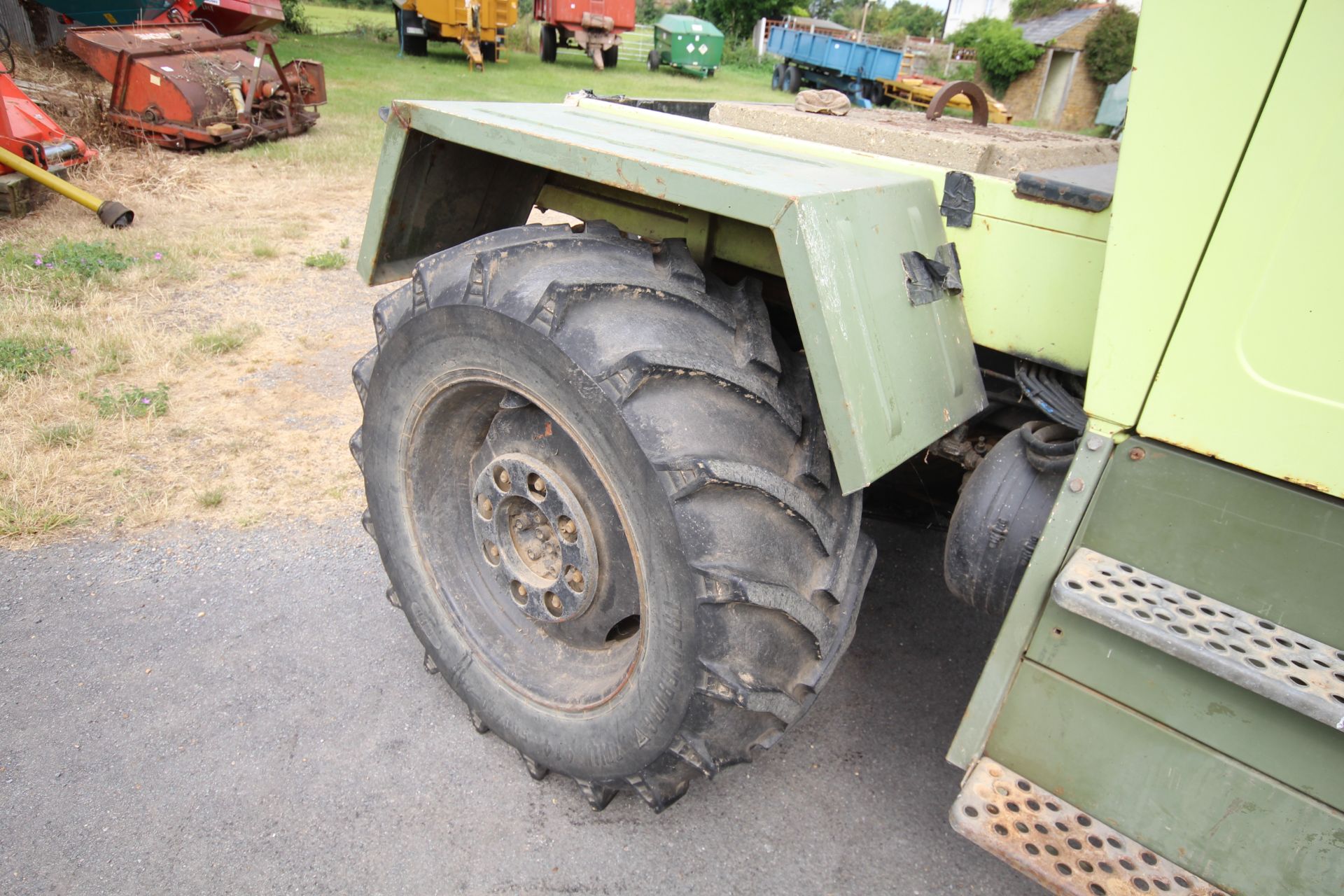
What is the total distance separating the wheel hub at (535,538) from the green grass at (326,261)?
3.76 meters

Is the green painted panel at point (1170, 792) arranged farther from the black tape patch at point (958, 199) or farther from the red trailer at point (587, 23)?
the red trailer at point (587, 23)

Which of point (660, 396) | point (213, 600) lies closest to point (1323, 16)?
point (660, 396)

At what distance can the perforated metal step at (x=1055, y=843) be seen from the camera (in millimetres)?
1339

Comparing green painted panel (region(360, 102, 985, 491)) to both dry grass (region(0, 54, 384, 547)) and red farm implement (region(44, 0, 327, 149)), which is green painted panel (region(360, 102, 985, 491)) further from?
red farm implement (region(44, 0, 327, 149))

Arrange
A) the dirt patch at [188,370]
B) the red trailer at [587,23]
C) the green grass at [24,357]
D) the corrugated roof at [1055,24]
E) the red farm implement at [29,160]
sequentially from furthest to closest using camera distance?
1. the corrugated roof at [1055,24]
2. the red trailer at [587,23]
3. the red farm implement at [29,160]
4. the green grass at [24,357]
5. the dirt patch at [188,370]

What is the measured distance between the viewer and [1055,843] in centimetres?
140

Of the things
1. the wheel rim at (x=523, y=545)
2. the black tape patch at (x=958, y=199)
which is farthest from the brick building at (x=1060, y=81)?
the wheel rim at (x=523, y=545)

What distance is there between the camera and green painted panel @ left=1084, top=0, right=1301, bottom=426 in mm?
1101

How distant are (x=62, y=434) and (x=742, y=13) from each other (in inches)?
1330

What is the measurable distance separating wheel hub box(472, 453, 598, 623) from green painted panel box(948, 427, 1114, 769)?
818mm

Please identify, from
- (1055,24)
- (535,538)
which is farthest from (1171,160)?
(1055,24)

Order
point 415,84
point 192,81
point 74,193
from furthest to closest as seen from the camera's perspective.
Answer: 1. point 415,84
2. point 192,81
3. point 74,193

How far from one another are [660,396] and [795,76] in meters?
24.0

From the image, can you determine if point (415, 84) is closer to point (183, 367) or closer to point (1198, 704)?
point (183, 367)
